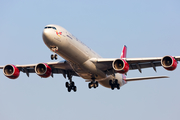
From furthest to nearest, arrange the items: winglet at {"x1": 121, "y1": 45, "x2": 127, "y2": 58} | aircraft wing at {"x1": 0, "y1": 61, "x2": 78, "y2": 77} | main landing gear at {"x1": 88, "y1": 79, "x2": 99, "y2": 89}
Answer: winglet at {"x1": 121, "y1": 45, "x2": 127, "y2": 58} < main landing gear at {"x1": 88, "y1": 79, "x2": 99, "y2": 89} < aircraft wing at {"x1": 0, "y1": 61, "x2": 78, "y2": 77}

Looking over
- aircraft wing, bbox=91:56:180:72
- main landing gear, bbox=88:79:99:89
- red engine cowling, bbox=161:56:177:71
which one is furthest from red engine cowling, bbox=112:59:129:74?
main landing gear, bbox=88:79:99:89

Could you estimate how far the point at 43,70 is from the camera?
38062 millimetres

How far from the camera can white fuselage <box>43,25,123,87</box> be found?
107 ft

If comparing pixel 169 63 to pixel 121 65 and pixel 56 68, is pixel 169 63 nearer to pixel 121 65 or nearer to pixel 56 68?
pixel 121 65

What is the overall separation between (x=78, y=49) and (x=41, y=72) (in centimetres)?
621

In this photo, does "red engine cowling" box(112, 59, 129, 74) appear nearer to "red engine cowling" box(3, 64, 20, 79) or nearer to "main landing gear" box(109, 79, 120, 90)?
"main landing gear" box(109, 79, 120, 90)

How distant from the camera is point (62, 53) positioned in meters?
33.6

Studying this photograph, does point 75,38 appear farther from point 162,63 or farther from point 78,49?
point 162,63

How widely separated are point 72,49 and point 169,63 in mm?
10175

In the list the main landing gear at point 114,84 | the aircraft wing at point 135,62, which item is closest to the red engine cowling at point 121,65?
the aircraft wing at point 135,62

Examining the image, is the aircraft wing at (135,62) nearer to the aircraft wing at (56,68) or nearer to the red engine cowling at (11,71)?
the aircraft wing at (56,68)

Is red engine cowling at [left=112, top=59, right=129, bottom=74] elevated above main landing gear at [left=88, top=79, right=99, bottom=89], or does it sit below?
above

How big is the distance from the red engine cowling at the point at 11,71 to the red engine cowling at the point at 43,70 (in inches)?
120

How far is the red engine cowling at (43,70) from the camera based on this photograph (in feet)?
124
